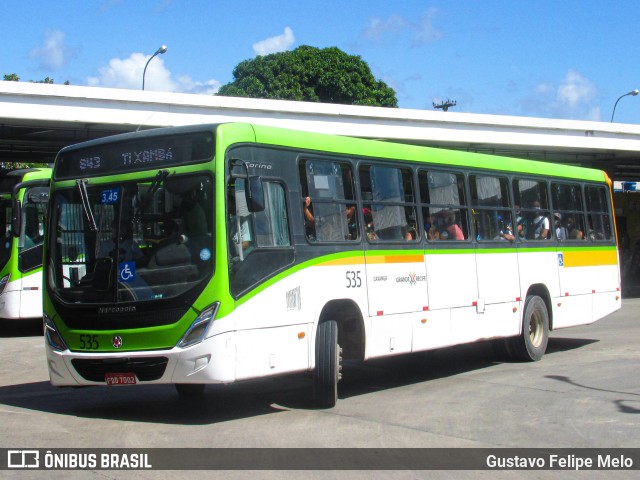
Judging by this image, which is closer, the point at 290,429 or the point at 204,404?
the point at 290,429

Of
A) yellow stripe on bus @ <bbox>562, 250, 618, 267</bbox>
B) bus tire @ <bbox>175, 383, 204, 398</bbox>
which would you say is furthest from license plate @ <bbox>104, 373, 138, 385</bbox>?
yellow stripe on bus @ <bbox>562, 250, 618, 267</bbox>

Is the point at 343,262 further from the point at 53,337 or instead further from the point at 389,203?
the point at 53,337

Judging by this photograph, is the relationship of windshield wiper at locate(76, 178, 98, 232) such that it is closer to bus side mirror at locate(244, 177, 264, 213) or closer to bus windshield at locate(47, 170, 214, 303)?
bus windshield at locate(47, 170, 214, 303)

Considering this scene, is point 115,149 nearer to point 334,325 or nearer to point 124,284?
point 124,284

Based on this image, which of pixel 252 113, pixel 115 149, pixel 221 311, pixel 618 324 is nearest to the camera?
pixel 221 311

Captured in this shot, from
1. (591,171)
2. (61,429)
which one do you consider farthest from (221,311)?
(591,171)

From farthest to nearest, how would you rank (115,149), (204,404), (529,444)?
(204,404) < (115,149) < (529,444)

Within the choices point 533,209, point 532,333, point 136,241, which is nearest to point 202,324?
point 136,241

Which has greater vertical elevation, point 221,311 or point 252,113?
point 252,113

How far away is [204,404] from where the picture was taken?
10.4 m

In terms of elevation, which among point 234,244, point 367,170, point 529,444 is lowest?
point 529,444

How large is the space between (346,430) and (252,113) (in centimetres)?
1604

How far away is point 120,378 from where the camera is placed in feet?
29.5

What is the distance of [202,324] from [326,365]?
169 centimetres
